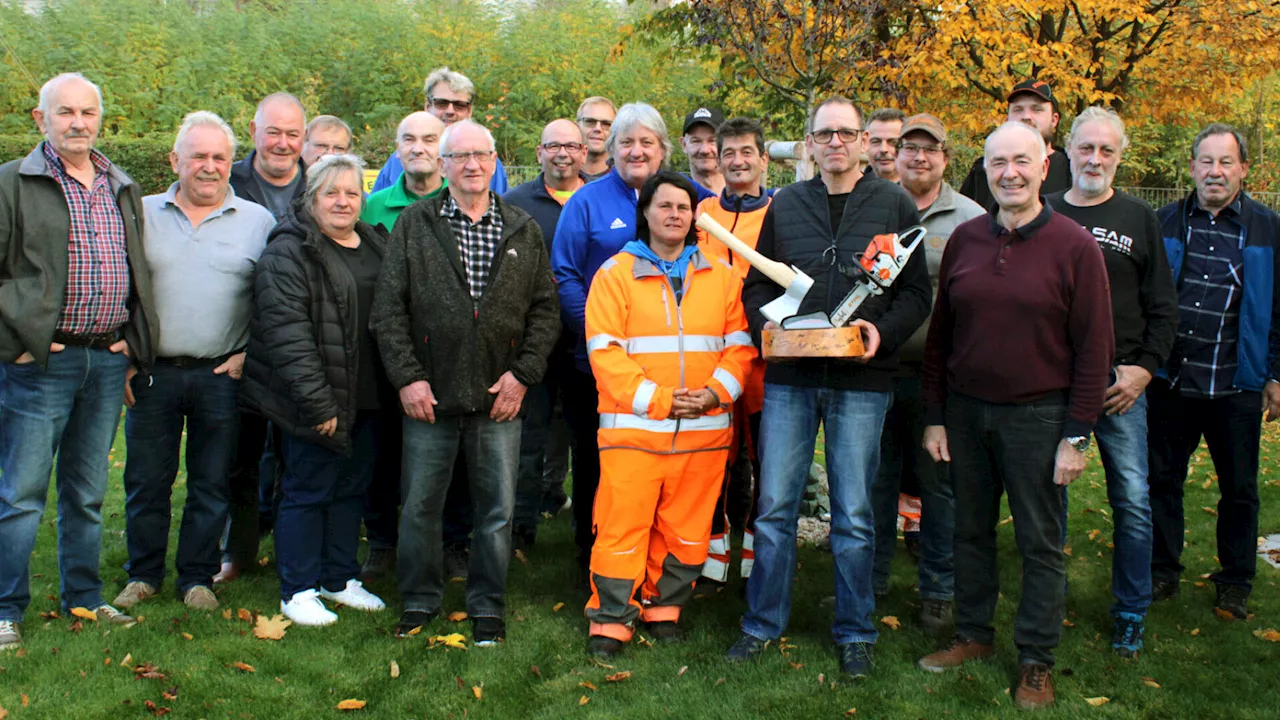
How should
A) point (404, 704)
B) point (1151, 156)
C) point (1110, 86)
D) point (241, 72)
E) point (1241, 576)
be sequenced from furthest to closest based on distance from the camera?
point (1151, 156), point (241, 72), point (1110, 86), point (1241, 576), point (404, 704)

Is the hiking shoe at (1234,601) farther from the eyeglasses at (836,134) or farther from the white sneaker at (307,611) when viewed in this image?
the white sneaker at (307,611)

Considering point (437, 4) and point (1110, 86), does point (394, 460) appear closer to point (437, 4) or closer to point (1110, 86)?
point (1110, 86)

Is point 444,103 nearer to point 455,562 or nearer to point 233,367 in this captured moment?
point 233,367

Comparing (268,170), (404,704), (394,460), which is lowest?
(404,704)

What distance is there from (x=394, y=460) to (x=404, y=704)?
182 cm

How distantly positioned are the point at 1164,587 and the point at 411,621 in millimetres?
3881

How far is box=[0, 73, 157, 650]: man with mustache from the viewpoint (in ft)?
→ 14.8

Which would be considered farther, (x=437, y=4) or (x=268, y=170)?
(x=437, y=4)

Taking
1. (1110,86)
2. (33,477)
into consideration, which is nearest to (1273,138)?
(1110,86)

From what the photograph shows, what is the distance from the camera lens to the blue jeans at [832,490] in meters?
4.54

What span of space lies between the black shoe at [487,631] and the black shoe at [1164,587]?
3387mm


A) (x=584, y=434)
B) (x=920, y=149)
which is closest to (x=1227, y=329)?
(x=920, y=149)

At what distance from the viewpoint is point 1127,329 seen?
4766mm

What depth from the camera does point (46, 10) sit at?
74.8 ft
